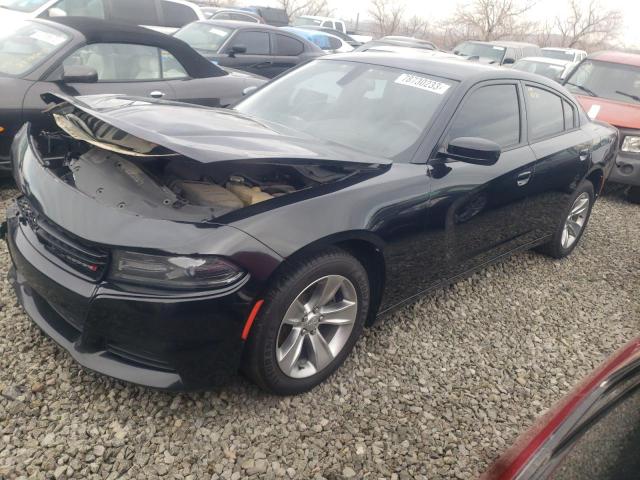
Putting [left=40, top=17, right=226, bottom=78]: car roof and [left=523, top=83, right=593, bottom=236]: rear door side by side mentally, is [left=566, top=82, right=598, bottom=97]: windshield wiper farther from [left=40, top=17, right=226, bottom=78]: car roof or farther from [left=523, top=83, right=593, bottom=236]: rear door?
[left=40, top=17, right=226, bottom=78]: car roof

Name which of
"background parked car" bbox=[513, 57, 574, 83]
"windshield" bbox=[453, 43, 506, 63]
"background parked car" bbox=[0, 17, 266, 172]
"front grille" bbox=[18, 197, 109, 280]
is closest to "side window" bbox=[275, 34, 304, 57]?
"background parked car" bbox=[0, 17, 266, 172]

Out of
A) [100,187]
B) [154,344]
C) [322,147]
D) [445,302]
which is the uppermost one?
[322,147]

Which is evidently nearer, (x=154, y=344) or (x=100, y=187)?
(x=154, y=344)

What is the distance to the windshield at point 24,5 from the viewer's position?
7.76m

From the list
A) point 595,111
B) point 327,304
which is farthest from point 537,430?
point 595,111

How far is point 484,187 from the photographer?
3.04 meters

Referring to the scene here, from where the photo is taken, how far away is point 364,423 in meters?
2.35

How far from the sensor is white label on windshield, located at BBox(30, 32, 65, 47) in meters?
4.49

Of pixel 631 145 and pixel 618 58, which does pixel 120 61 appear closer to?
pixel 631 145

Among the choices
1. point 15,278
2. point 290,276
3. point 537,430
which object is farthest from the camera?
point 15,278

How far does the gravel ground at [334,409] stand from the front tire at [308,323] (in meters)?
0.15

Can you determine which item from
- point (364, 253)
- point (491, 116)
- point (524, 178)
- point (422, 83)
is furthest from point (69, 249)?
point (524, 178)

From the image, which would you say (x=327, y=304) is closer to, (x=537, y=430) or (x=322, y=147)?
(x=322, y=147)

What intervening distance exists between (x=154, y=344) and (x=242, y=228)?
573 millimetres
